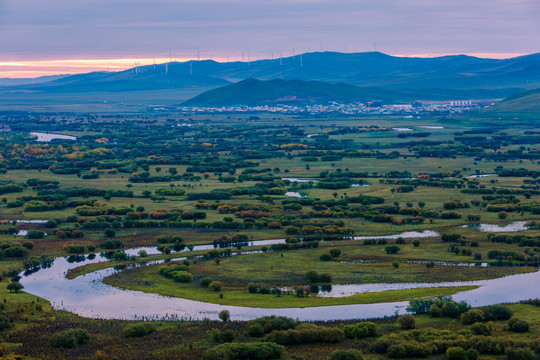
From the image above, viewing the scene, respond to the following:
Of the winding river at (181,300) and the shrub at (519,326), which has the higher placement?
the shrub at (519,326)

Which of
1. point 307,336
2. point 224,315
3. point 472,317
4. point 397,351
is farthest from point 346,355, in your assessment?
point 472,317

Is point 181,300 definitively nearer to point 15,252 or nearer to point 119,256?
point 119,256

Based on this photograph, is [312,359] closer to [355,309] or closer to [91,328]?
[355,309]

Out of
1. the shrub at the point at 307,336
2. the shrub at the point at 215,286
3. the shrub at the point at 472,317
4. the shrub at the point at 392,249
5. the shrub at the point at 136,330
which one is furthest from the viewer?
the shrub at the point at 392,249

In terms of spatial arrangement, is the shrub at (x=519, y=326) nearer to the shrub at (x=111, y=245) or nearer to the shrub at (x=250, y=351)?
the shrub at (x=250, y=351)

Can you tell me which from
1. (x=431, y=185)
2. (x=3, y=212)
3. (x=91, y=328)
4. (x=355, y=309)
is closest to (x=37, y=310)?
(x=91, y=328)

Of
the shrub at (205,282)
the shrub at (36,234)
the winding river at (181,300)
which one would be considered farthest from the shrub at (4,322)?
the shrub at (36,234)
